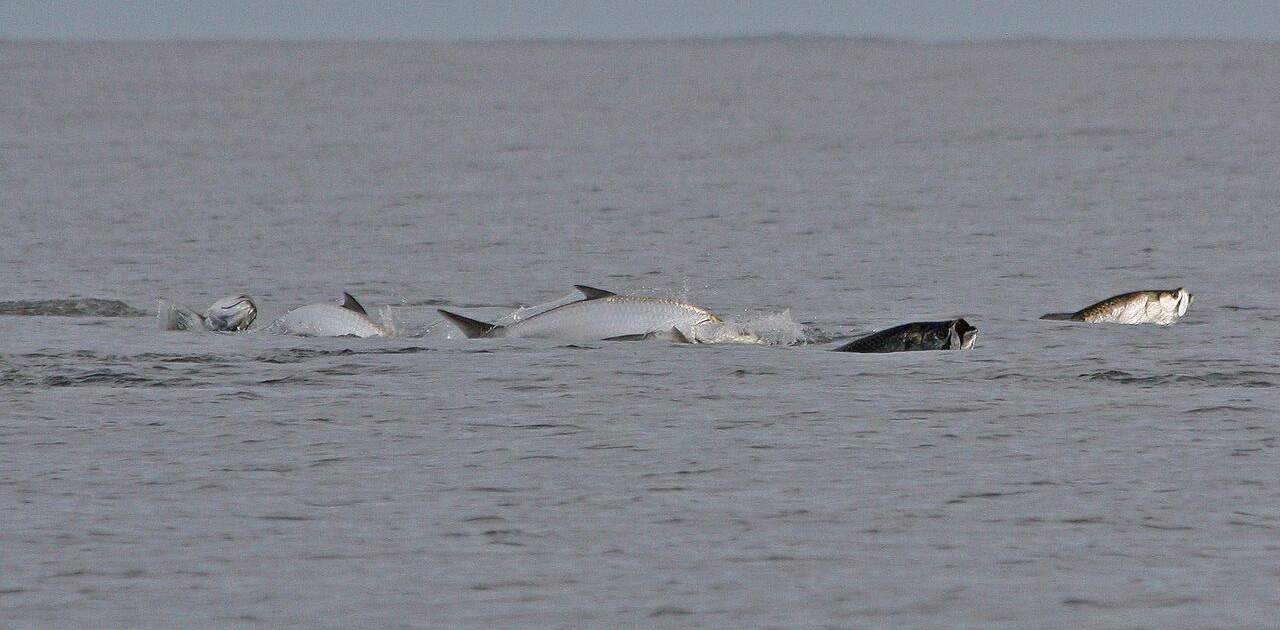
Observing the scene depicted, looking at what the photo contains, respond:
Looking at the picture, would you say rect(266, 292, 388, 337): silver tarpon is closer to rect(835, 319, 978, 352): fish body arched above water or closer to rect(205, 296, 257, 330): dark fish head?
rect(205, 296, 257, 330): dark fish head

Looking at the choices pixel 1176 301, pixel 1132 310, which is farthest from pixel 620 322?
pixel 1176 301

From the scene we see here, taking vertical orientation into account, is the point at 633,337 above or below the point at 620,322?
below

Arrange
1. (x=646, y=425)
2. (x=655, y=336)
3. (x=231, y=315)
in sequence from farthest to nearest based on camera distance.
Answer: (x=231, y=315) → (x=655, y=336) → (x=646, y=425)

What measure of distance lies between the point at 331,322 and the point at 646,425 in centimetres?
500

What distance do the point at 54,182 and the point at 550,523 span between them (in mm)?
33218

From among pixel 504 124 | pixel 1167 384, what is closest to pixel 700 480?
pixel 1167 384

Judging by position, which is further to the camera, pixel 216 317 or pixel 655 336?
pixel 216 317

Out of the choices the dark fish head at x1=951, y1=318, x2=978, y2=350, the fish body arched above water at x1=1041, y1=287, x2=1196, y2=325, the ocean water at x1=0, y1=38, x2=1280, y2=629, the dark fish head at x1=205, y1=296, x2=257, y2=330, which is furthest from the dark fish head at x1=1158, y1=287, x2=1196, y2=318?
the dark fish head at x1=205, y1=296, x2=257, y2=330

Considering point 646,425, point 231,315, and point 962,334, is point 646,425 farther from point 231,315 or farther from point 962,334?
point 231,315

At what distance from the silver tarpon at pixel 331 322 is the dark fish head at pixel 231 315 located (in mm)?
332

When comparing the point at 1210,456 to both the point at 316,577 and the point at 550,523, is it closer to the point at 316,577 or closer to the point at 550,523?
the point at 550,523

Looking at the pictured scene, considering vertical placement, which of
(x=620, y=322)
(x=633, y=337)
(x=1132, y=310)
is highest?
(x=1132, y=310)

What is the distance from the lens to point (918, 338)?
16250mm

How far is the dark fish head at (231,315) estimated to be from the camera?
691 inches
